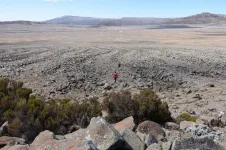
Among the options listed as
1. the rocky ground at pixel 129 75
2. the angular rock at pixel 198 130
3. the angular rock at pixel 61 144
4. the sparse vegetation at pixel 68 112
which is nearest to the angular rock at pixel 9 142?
the angular rock at pixel 61 144

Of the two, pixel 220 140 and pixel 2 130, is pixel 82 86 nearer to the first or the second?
pixel 2 130

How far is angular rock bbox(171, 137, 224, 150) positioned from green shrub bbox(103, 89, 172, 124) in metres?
3.76

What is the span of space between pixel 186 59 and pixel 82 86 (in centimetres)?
940

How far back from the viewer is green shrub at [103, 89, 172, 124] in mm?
9656

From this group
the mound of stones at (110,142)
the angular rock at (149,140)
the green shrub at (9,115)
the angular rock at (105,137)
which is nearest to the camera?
the mound of stones at (110,142)

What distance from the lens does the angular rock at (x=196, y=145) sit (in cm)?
559

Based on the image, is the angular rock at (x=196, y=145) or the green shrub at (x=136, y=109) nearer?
the angular rock at (x=196, y=145)

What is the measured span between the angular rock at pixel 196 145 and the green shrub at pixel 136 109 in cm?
376

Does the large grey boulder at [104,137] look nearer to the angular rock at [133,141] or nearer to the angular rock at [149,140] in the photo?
the angular rock at [133,141]

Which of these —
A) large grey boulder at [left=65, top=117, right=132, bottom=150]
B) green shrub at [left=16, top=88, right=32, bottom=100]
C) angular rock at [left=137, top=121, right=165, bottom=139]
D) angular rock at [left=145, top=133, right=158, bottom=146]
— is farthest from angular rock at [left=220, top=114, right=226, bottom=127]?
green shrub at [left=16, top=88, right=32, bottom=100]

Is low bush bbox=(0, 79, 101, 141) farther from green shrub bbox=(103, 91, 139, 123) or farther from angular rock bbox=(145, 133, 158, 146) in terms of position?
angular rock bbox=(145, 133, 158, 146)

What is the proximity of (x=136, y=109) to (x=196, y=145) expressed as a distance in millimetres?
4174

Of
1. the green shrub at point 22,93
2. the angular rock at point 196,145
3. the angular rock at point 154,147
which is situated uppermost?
the angular rock at point 196,145

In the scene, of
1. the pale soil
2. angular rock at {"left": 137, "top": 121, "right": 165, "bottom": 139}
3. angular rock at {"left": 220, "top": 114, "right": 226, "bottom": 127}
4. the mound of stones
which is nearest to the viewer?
the mound of stones
